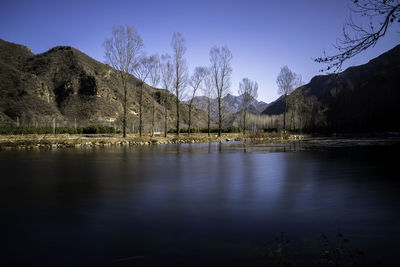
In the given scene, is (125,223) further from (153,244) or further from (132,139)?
(132,139)

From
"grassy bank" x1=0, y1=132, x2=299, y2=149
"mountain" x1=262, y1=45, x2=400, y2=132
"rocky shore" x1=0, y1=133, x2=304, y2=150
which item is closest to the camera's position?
"rocky shore" x1=0, y1=133, x2=304, y2=150

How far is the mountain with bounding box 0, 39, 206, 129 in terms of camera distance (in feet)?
204

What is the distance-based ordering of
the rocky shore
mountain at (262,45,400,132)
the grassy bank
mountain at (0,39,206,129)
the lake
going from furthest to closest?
mountain at (262,45,400,132) < mountain at (0,39,206,129) < the grassy bank < the rocky shore < the lake

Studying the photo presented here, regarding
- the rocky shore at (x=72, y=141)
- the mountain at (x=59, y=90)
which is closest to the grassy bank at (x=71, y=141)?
the rocky shore at (x=72, y=141)

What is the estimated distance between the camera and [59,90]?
81250 mm

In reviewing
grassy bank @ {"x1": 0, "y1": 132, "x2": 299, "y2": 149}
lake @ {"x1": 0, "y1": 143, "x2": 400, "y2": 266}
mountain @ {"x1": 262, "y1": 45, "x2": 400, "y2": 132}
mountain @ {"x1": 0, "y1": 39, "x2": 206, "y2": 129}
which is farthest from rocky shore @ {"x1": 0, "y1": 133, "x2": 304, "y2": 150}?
mountain @ {"x1": 262, "y1": 45, "x2": 400, "y2": 132}

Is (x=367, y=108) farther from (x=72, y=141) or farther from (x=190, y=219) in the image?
(x=190, y=219)

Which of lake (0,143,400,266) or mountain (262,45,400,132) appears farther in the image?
mountain (262,45,400,132)

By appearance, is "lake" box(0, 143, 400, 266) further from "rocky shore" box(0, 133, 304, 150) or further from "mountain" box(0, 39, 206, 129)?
"mountain" box(0, 39, 206, 129)

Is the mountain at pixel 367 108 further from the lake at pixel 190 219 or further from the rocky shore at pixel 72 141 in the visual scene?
the lake at pixel 190 219

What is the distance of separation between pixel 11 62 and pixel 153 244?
4004 inches

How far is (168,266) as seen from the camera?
2602 mm

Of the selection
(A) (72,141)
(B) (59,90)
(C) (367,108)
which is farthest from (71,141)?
(C) (367,108)

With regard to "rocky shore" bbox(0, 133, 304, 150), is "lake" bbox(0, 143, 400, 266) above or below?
below
